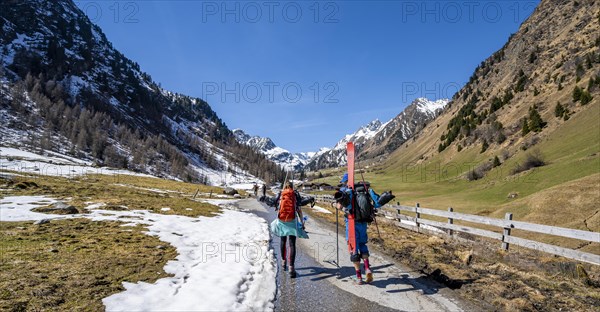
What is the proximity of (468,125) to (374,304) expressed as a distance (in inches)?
3589

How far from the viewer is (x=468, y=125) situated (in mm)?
85188

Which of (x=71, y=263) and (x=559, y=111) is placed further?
(x=559, y=111)

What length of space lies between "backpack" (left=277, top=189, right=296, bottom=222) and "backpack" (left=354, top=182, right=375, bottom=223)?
1.88 m

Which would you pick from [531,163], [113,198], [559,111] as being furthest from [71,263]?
[559,111]

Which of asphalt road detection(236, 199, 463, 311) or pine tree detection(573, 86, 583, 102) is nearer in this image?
asphalt road detection(236, 199, 463, 311)

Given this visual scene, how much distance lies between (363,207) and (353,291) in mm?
2010

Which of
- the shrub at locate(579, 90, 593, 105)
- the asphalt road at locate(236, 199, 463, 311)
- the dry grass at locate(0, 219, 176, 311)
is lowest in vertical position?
the asphalt road at locate(236, 199, 463, 311)

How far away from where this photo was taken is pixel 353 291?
24.0ft

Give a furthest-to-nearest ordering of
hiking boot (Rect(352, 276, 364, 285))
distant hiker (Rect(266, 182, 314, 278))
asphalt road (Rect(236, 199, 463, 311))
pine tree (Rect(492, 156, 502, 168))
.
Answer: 1. pine tree (Rect(492, 156, 502, 168))
2. distant hiker (Rect(266, 182, 314, 278))
3. hiking boot (Rect(352, 276, 364, 285))
4. asphalt road (Rect(236, 199, 463, 311))

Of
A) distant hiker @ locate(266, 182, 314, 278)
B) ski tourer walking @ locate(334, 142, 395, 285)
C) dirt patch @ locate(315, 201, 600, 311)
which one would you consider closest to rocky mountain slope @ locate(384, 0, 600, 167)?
dirt patch @ locate(315, 201, 600, 311)

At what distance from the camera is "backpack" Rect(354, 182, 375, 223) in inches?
313

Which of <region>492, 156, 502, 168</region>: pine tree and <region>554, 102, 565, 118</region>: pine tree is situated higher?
<region>554, 102, 565, 118</region>: pine tree

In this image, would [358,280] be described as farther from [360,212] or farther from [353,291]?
[360,212]

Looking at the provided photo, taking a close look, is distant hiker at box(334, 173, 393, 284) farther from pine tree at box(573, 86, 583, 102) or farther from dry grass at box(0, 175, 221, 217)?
pine tree at box(573, 86, 583, 102)
